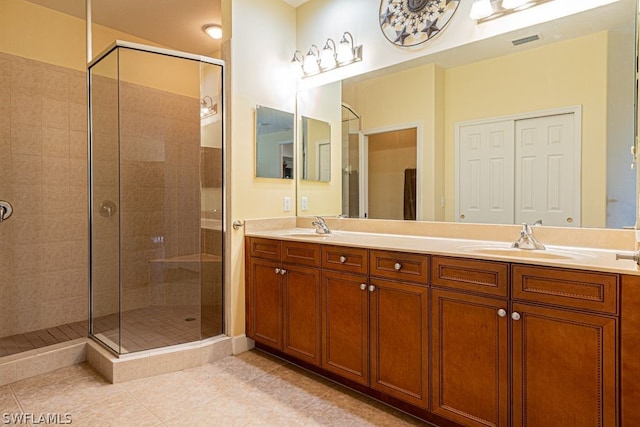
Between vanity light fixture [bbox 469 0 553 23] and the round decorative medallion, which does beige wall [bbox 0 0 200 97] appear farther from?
vanity light fixture [bbox 469 0 553 23]

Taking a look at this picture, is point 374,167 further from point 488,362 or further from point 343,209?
point 488,362

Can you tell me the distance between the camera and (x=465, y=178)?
7.11 ft

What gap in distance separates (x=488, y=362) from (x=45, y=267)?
3260mm

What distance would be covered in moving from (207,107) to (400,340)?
211cm

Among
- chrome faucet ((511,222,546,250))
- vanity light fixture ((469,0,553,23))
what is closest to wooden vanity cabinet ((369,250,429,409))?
chrome faucet ((511,222,546,250))

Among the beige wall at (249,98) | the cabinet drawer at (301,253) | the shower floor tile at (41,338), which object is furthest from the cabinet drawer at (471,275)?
the shower floor tile at (41,338)

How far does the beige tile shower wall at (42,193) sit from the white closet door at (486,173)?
10.1 ft

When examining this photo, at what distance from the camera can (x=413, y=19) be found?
2.35m

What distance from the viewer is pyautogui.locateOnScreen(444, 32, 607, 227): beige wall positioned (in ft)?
5.74

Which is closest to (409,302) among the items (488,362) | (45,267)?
(488,362)

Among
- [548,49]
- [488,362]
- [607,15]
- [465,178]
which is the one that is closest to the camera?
[488,362]

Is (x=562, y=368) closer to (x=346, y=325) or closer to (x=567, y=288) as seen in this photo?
(x=567, y=288)

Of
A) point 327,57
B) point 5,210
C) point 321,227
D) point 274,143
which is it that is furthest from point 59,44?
point 321,227

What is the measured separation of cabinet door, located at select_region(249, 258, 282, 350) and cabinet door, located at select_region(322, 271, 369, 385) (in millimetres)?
426
